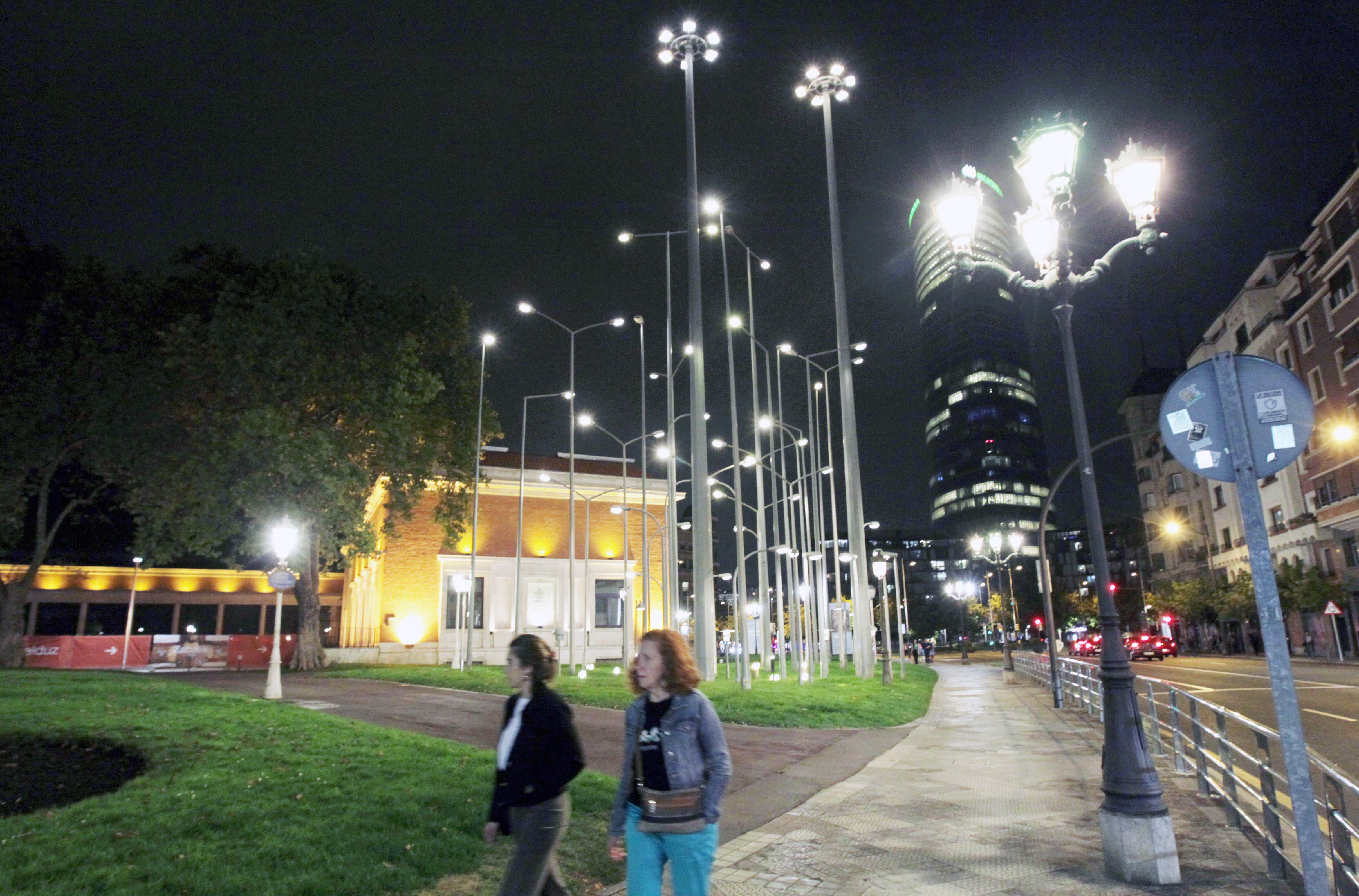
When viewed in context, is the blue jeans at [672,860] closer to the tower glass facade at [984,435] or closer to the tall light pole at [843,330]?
the tall light pole at [843,330]

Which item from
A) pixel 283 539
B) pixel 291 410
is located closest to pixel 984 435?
pixel 291 410

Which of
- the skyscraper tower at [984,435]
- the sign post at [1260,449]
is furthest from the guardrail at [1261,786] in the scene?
the skyscraper tower at [984,435]

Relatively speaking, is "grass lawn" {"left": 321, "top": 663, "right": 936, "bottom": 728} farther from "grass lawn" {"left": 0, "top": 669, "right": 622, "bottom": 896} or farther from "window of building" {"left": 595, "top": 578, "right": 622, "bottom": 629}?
"window of building" {"left": 595, "top": 578, "right": 622, "bottom": 629}

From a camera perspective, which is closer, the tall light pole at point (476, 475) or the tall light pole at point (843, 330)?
the tall light pole at point (843, 330)

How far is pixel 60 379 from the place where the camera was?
97.9 ft

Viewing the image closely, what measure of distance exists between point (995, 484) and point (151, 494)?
175 m

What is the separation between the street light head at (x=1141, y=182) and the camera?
9.31m

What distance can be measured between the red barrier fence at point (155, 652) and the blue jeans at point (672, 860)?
4263 centimetres

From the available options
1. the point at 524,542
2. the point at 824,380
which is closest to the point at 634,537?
the point at 524,542

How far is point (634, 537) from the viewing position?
5484 cm

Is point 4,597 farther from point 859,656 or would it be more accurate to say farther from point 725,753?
point 725,753

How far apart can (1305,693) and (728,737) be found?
17.3m

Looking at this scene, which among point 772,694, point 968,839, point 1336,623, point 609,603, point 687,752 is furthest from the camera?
point 609,603

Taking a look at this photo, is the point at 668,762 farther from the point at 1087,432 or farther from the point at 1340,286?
the point at 1340,286
